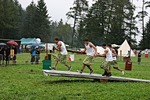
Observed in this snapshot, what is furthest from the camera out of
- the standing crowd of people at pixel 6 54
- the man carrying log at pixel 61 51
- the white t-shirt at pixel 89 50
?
the standing crowd of people at pixel 6 54

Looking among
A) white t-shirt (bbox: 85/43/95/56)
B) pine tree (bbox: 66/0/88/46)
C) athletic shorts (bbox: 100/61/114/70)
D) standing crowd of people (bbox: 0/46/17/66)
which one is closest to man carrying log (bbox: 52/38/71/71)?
white t-shirt (bbox: 85/43/95/56)

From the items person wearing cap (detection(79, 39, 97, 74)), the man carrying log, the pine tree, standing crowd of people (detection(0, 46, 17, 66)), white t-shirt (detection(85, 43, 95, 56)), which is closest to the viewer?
person wearing cap (detection(79, 39, 97, 74))

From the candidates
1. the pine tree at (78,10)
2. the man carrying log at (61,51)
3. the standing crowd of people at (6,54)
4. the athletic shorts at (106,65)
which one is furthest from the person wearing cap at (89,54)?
the pine tree at (78,10)

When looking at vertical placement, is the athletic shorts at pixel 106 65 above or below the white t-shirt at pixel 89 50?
below

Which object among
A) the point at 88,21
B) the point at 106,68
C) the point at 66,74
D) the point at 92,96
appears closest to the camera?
the point at 92,96

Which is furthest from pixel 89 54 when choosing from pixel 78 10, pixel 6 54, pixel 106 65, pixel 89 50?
pixel 78 10

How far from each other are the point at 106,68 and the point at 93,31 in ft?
208

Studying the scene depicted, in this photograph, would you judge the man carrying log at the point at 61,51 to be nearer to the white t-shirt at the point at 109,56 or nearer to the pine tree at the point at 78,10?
the white t-shirt at the point at 109,56

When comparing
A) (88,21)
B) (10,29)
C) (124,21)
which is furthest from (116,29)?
(10,29)

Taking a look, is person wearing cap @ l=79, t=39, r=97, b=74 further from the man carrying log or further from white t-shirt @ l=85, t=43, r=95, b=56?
the man carrying log

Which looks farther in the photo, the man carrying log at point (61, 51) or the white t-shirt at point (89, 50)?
the man carrying log at point (61, 51)

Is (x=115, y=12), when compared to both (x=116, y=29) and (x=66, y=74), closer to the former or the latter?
(x=116, y=29)

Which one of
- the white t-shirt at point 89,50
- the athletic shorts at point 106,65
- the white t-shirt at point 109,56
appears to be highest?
the white t-shirt at point 89,50

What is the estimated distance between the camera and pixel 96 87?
40.1 feet
